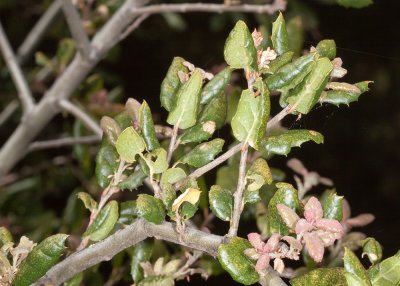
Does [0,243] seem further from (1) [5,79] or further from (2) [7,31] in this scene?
(2) [7,31]

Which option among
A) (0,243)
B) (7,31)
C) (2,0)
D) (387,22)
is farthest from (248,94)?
(387,22)

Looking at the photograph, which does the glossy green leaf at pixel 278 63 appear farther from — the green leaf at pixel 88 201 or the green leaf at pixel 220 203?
the green leaf at pixel 88 201

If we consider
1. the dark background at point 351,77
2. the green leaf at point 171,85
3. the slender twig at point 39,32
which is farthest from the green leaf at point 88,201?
the dark background at point 351,77

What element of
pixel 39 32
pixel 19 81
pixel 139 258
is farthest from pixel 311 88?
pixel 39 32

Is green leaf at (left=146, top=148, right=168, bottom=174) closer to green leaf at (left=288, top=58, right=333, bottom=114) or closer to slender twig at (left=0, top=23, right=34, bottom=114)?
green leaf at (left=288, top=58, right=333, bottom=114)

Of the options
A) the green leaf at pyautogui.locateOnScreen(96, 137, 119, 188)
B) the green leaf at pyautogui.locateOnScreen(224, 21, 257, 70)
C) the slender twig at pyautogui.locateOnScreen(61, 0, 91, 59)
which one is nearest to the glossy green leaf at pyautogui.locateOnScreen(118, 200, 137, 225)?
the green leaf at pyautogui.locateOnScreen(96, 137, 119, 188)

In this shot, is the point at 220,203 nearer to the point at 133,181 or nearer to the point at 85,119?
the point at 133,181
